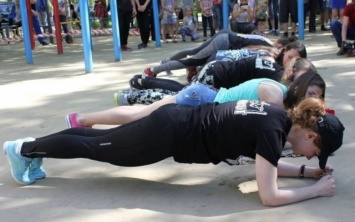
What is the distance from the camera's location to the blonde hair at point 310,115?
2580mm

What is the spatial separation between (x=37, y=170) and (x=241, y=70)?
76.8 inches

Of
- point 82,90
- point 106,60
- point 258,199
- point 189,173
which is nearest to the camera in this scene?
point 258,199

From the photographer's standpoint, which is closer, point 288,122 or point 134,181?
point 288,122

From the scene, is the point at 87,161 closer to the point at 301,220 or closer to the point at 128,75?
the point at 301,220

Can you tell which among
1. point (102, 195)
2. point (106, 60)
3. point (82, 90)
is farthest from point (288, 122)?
point (106, 60)

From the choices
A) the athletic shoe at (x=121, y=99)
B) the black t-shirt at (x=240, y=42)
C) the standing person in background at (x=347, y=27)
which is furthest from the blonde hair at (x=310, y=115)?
the standing person in background at (x=347, y=27)

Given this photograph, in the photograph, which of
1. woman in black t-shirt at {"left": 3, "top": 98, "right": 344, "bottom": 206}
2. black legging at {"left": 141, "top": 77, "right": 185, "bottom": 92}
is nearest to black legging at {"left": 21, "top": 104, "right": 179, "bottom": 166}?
woman in black t-shirt at {"left": 3, "top": 98, "right": 344, "bottom": 206}

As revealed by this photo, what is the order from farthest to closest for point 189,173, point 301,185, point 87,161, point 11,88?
point 11,88
point 87,161
point 189,173
point 301,185

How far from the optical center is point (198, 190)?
303 cm

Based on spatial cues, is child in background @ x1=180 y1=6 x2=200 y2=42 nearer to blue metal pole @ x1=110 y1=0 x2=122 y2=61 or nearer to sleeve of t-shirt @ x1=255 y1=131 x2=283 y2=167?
blue metal pole @ x1=110 y1=0 x2=122 y2=61

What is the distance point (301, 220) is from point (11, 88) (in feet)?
16.7

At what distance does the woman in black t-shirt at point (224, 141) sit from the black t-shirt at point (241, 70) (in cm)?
127

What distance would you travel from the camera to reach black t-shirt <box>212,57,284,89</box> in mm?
4195

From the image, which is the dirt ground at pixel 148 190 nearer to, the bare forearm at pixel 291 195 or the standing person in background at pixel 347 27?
the bare forearm at pixel 291 195
